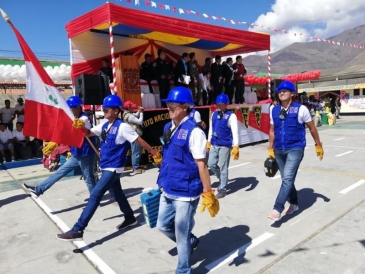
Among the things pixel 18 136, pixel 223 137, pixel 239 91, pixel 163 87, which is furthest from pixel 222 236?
pixel 239 91

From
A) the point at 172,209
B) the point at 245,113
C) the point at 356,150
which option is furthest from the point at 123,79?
the point at 356,150

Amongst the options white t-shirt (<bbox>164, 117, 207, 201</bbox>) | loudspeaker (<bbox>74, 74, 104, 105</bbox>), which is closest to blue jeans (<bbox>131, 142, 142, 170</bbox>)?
loudspeaker (<bbox>74, 74, 104, 105</bbox>)

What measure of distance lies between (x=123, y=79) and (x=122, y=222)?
4.91 m

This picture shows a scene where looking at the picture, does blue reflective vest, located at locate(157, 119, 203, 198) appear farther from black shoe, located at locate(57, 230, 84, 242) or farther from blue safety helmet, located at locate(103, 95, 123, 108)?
black shoe, located at locate(57, 230, 84, 242)

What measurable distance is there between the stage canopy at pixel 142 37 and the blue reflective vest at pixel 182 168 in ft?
19.1

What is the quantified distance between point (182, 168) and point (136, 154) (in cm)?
539

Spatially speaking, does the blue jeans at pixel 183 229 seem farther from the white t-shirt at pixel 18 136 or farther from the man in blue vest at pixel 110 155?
the white t-shirt at pixel 18 136

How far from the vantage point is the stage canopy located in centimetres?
818

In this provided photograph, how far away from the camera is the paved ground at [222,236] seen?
11.1 feet

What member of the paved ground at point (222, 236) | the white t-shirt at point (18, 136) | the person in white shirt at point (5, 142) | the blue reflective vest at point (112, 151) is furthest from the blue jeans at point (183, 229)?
the white t-shirt at point (18, 136)

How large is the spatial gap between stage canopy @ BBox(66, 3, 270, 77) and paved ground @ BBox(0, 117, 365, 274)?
450 cm

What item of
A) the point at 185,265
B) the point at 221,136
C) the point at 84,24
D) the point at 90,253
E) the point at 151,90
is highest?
the point at 84,24

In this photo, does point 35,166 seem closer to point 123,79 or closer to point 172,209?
point 123,79

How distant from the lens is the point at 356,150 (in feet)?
32.5
